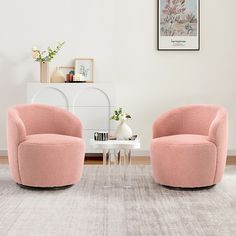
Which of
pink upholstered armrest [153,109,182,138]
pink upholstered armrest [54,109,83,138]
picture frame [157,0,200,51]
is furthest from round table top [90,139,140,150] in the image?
picture frame [157,0,200,51]

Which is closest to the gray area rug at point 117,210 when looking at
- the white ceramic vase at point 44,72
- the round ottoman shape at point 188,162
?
the round ottoman shape at point 188,162

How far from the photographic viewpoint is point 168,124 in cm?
585

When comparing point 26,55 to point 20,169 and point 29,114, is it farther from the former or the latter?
point 20,169

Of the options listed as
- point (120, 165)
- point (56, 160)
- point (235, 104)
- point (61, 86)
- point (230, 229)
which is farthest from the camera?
point (235, 104)

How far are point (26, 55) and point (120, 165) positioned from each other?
237 cm

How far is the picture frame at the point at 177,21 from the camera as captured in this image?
7508 mm

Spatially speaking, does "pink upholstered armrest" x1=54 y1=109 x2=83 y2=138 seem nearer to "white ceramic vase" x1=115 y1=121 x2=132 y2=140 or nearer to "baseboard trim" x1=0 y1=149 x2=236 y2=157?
"white ceramic vase" x1=115 y1=121 x2=132 y2=140

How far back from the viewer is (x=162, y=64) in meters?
7.57

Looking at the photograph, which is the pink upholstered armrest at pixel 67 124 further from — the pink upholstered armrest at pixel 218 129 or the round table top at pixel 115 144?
the pink upholstered armrest at pixel 218 129

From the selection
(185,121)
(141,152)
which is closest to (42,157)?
(185,121)

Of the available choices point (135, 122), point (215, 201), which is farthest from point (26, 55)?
point (215, 201)

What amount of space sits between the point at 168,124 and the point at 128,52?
200cm

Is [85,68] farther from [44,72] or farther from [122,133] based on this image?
[122,133]

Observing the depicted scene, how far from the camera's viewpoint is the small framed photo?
24.5 ft
